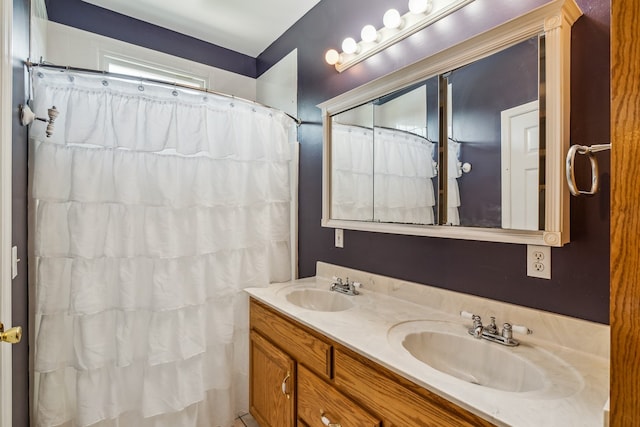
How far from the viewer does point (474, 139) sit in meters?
1.24

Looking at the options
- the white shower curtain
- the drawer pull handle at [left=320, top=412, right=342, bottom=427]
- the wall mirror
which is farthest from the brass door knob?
the wall mirror

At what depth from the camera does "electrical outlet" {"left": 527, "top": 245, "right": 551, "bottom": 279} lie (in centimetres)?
107

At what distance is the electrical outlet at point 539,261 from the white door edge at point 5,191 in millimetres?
1718

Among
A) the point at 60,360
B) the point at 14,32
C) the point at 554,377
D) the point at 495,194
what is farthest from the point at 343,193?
the point at 60,360

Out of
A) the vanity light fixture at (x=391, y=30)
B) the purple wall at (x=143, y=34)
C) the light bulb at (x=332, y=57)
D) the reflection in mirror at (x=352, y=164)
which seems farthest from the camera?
the purple wall at (x=143, y=34)

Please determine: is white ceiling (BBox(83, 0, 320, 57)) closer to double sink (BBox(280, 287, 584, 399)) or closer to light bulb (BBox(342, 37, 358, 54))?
light bulb (BBox(342, 37, 358, 54))

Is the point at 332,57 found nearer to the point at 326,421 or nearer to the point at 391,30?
the point at 391,30

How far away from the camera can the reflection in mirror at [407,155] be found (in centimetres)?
139

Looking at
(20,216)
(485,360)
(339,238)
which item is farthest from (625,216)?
(20,216)

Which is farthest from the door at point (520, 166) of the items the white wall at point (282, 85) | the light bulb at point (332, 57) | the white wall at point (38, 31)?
the white wall at point (38, 31)

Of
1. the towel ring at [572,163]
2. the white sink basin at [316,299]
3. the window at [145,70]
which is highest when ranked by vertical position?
the window at [145,70]

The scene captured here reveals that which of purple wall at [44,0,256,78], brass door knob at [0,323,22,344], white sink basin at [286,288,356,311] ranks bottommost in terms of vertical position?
white sink basin at [286,288,356,311]

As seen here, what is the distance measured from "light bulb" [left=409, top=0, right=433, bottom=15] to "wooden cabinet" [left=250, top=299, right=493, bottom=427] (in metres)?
1.49

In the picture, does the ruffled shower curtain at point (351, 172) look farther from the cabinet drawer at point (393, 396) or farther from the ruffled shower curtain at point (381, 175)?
the cabinet drawer at point (393, 396)
